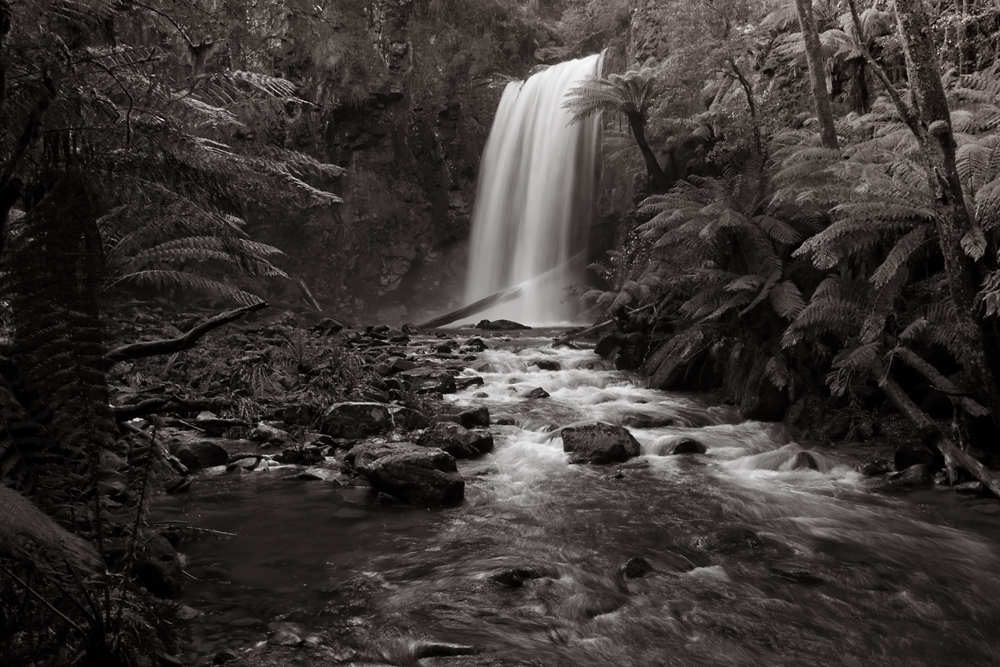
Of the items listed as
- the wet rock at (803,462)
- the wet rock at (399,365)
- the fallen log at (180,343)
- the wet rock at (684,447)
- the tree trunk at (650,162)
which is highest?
the tree trunk at (650,162)

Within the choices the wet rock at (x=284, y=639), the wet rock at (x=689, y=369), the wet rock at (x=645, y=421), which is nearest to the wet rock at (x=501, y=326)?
the wet rock at (x=689, y=369)

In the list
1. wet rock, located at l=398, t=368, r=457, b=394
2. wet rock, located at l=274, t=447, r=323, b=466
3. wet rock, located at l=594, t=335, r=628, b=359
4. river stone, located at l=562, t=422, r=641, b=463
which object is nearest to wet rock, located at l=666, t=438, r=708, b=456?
river stone, located at l=562, t=422, r=641, b=463

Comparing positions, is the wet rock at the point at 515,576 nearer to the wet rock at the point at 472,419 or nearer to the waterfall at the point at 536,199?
the wet rock at the point at 472,419

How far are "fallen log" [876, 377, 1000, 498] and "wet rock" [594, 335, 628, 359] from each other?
498cm

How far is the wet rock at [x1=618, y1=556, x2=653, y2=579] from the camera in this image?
3.74 meters

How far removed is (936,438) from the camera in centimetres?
523

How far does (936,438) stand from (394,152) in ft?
58.8

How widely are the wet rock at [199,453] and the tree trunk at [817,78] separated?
7201 mm

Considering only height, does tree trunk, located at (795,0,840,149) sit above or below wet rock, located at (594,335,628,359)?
above

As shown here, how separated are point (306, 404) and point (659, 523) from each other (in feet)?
14.0

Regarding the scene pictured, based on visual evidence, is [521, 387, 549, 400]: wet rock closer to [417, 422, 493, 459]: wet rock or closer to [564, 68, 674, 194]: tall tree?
[417, 422, 493, 459]: wet rock

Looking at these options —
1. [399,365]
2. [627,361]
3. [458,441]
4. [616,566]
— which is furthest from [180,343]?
[627,361]

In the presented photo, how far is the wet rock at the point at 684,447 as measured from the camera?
631cm

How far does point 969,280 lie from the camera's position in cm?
471
